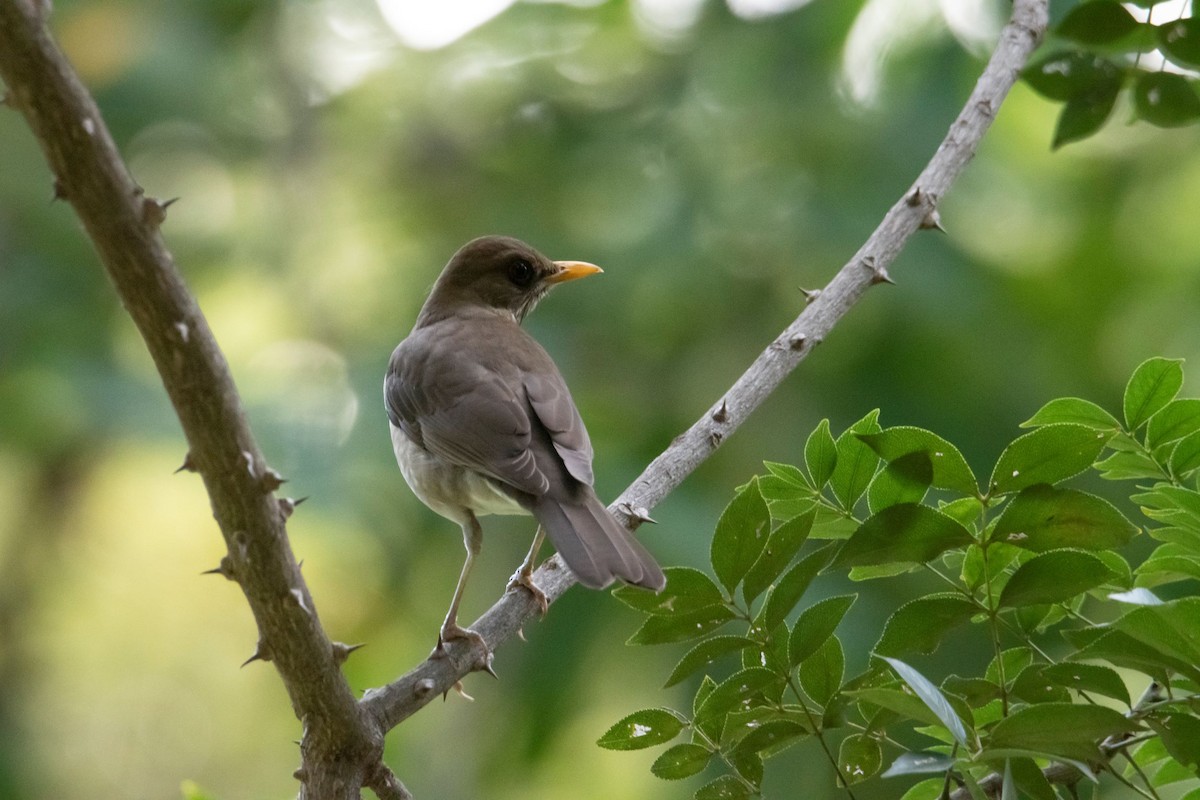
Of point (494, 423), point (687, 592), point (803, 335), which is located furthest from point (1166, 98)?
point (494, 423)

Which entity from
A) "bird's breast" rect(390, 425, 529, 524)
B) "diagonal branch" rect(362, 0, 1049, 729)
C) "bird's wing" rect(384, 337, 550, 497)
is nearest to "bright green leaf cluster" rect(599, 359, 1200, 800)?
"diagonal branch" rect(362, 0, 1049, 729)

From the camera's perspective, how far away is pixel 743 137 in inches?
320

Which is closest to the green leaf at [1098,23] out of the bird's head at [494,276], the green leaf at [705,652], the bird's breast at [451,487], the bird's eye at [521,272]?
the green leaf at [705,652]

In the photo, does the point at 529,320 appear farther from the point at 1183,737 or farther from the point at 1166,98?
the point at 1183,737

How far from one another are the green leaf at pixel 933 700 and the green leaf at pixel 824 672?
45 cm

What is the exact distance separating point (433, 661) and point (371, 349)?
4456 mm

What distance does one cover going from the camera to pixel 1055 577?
1.97m

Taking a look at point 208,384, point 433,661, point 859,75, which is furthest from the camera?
point 859,75

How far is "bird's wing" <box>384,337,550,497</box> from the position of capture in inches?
163

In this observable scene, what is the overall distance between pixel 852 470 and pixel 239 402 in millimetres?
1104

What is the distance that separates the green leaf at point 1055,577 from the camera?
1949mm

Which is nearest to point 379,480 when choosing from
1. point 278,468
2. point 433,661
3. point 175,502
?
point 278,468

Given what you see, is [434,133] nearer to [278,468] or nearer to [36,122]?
[278,468]

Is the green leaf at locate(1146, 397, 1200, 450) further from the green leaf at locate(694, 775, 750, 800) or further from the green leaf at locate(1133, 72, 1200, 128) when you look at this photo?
the green leaf at locate(1133, 72, 1200, 128)
